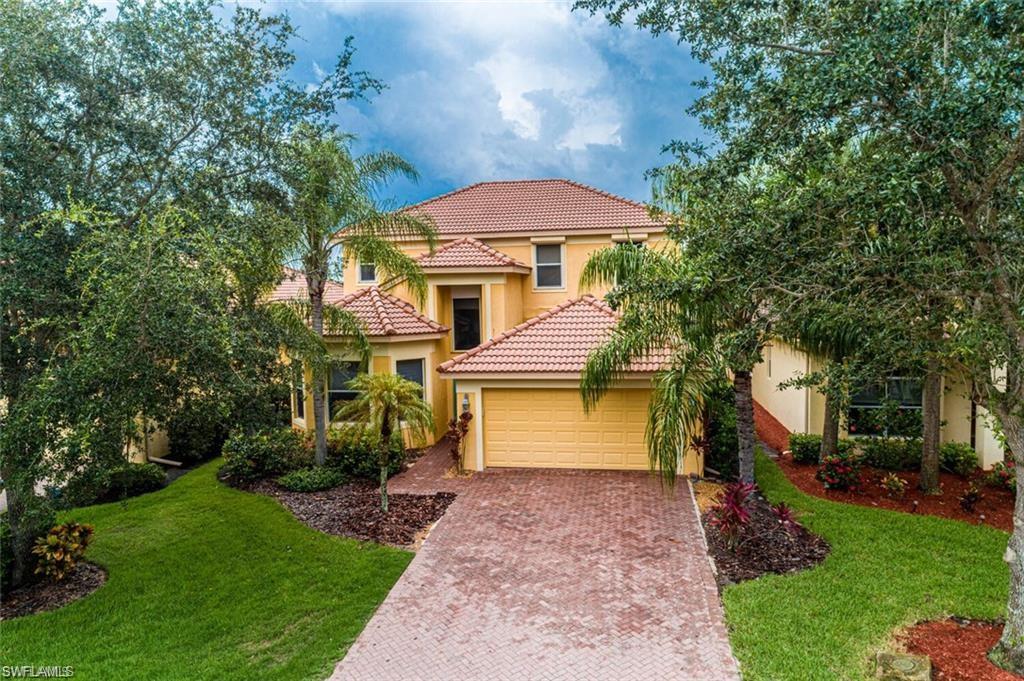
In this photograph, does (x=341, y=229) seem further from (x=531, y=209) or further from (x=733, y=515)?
(x=531, y=209)

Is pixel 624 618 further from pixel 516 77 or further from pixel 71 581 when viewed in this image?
pixel 516 77

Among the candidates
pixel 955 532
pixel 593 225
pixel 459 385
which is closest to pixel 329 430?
pixel 459 385

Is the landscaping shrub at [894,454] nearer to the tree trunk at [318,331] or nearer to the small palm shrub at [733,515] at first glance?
the small palm shrub at [733,515]

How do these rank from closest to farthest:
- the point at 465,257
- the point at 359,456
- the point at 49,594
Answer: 1. the point at 49,594
2. the point at 359,456
3. the point at 465,257

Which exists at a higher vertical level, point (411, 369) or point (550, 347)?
point (550, 347)

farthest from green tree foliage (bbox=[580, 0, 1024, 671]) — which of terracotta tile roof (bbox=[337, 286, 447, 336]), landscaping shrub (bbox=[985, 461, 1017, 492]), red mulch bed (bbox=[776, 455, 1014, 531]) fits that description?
terracotta tile roof (bbox=[337, 286, 447, 336])

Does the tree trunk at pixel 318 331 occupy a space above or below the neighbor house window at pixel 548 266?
below

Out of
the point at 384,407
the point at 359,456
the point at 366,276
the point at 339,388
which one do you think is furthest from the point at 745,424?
the point at 366,276

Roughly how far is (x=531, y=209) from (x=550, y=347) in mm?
10234

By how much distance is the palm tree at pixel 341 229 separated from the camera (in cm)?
1243

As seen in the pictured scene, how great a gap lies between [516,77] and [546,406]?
8643 millimetres

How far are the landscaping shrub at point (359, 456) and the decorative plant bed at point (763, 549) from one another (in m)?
7.92

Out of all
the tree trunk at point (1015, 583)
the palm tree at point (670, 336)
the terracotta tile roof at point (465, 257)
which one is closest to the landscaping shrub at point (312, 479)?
the palm tree at point (670, 336)

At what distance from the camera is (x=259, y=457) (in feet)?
48.4
